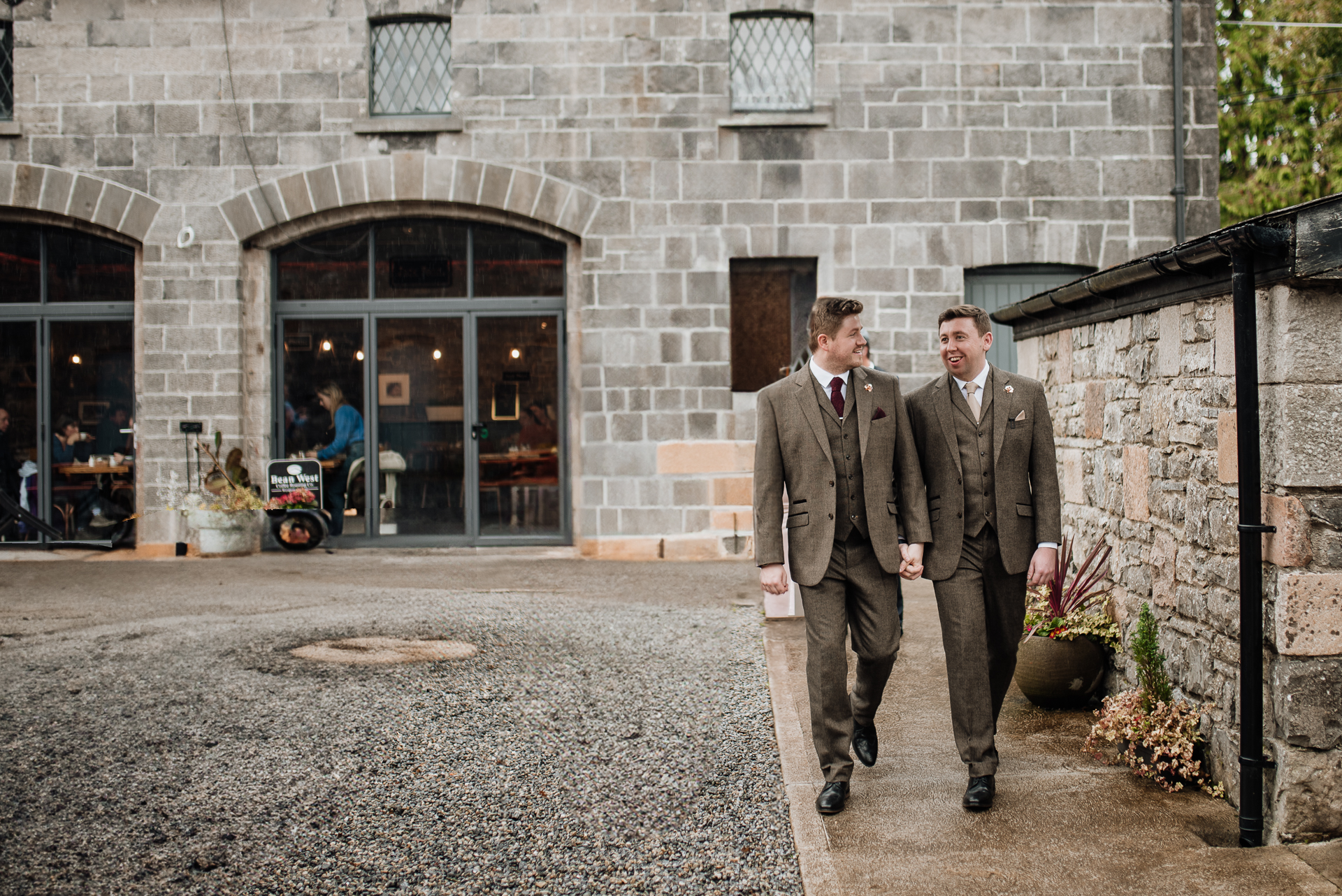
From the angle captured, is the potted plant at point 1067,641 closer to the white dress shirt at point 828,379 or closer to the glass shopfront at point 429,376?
the white dress shirt at point 828,379

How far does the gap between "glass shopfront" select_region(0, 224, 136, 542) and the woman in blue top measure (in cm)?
217

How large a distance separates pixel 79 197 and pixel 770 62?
295 inches

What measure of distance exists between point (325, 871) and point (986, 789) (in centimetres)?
236

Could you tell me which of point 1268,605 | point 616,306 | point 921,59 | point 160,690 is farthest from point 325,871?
point 921,59

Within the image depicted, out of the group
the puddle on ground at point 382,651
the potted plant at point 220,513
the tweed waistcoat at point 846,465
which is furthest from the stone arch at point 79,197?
the tweed waistcoat at point 846,465

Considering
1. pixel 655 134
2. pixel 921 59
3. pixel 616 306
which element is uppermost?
pixel 921 59

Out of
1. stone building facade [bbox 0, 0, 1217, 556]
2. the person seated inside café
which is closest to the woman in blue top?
stone building facade [bbox 0, 0, 1217, 556]

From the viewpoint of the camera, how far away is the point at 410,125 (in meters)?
11.2

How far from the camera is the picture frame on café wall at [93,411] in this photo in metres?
11.9

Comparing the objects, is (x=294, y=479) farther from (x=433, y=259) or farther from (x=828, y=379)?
(x=828, y=379)

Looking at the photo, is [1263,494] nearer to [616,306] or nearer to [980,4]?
[616,306]

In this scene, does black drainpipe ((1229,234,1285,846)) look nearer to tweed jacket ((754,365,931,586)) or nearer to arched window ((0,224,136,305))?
tweed jacket ((754,365,931,586))

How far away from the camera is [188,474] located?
11289 mm

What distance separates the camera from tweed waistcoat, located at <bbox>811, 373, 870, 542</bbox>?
160 inches
